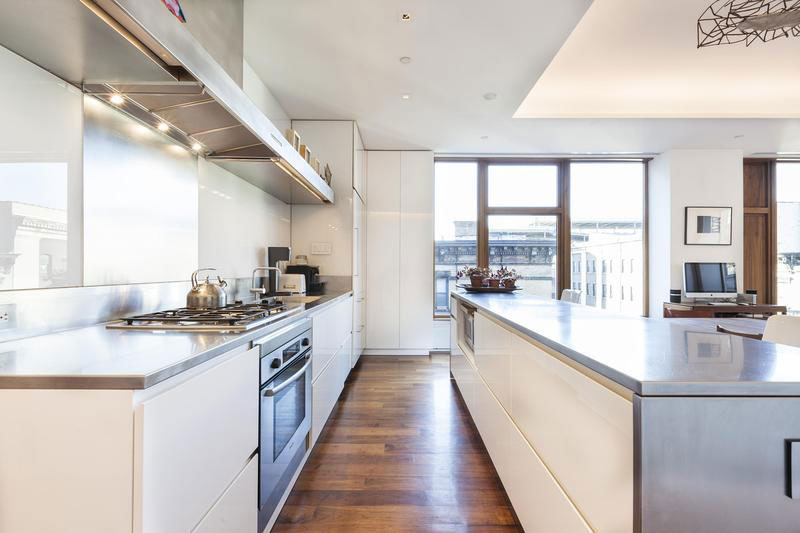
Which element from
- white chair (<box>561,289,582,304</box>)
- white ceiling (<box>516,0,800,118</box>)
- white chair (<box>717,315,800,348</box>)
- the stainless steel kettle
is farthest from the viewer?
white chair (<box>561,289,582,304</box>)

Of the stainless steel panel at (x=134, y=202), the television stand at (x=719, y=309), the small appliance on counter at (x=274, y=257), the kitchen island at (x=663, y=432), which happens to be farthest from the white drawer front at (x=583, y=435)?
the television stand at (x=719, y=309)

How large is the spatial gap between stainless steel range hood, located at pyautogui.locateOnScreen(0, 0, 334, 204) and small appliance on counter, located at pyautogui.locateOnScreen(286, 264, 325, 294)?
5.49 feet

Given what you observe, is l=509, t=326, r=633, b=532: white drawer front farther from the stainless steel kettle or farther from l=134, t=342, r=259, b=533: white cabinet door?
the stainless steel kettle

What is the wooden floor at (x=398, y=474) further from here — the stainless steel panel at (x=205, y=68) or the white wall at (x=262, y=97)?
the white wall at (x=262, y=97)

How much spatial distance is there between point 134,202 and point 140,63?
626 millimetres

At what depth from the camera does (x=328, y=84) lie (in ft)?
9.80

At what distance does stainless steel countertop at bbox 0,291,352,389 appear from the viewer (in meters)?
0.66

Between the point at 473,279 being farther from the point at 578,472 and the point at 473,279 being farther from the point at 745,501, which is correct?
the point at 745,501

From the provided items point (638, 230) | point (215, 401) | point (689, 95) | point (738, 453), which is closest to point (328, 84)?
point (215, 401)

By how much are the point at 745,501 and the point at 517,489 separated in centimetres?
85

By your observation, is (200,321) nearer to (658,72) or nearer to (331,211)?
(331,211)

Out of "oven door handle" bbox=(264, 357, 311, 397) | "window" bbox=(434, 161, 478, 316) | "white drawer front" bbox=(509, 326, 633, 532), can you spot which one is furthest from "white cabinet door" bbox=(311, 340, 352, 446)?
"window" bbox=(434, 161, 478, 316)

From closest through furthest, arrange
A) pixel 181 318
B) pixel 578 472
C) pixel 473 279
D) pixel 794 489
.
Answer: pixel 794 489 < pixel 578 472 < pixel 181 318 < pixel 473 279

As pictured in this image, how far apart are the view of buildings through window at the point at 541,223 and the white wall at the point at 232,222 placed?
8.44 feet
